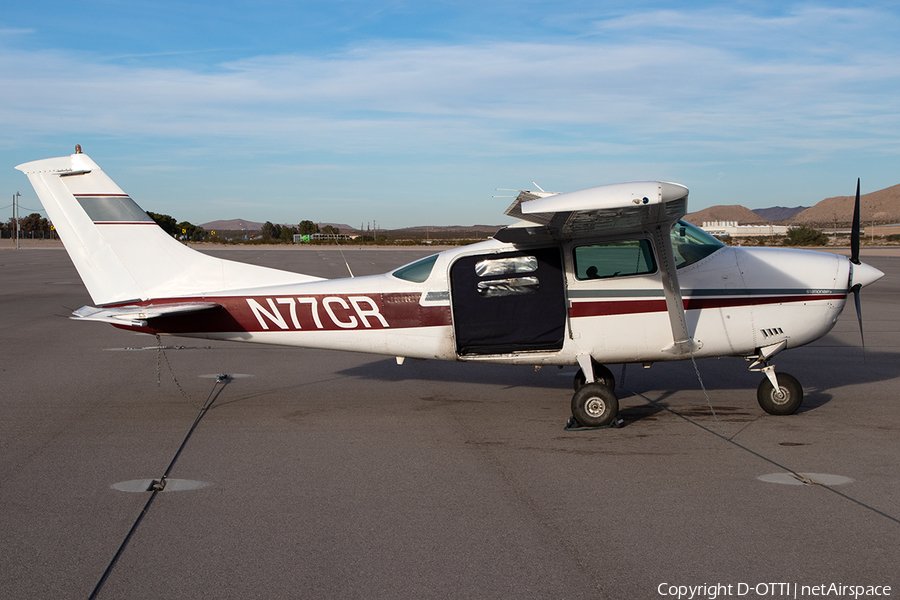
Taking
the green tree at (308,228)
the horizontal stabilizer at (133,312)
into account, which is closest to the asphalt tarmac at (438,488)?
the horizontal stabilizer at (133,312)

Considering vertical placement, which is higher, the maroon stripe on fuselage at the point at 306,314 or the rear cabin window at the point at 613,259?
the rear cabin window at the point at 613,259

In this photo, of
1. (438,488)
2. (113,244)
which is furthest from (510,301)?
(113,244)

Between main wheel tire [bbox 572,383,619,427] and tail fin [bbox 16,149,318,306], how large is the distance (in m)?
→ 3.37

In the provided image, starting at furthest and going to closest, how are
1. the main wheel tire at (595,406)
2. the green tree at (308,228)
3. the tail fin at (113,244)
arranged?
the green tree at (308,228) → the tail fin at (113,244) → the main wheel tire at (595,406)

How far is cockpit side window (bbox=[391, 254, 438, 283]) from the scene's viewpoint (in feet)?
25.6

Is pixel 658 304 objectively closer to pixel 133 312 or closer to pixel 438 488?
pixel 438 488

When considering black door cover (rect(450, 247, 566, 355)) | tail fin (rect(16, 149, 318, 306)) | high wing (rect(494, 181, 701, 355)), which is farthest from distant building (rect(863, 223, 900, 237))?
tail fin (rect(16, 149, 318, 306))

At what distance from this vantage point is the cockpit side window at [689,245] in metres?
7.59

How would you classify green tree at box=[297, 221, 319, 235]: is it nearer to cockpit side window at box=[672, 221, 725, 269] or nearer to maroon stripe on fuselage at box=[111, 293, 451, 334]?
maroon stripe on fuselage at box=[111, 293, 451, 334]

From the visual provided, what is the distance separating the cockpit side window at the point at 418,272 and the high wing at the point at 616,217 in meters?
0.94

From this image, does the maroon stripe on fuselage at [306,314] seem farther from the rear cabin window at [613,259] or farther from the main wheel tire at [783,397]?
the main wheel tire at [783,397]

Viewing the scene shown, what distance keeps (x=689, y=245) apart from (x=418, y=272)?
290 cm

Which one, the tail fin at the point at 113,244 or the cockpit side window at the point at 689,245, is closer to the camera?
the cockpit side window at the point at 689,245

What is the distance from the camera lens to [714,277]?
7531 mm
